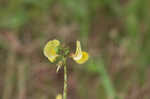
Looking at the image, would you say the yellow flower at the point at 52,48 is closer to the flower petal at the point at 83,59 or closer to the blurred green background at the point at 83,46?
the flower petal at the point at 83,59

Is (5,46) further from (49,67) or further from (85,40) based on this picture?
(85,40)

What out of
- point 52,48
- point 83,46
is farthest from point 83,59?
point 83,46

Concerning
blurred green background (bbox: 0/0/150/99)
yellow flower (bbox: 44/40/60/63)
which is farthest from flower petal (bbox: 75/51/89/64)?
blurred green background (bbox: 0/0/150/99)

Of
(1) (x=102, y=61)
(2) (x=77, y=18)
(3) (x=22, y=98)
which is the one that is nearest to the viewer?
(3) (x=22, y=98)

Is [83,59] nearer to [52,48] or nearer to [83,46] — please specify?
[52,48]

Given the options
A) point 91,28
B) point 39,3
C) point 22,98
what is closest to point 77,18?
point 91,28

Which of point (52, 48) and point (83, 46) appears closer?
point (52, 48)

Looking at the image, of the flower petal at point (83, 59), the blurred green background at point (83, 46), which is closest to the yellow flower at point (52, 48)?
the flower petal at point (83, 59)

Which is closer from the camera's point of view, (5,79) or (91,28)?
(5,79)
